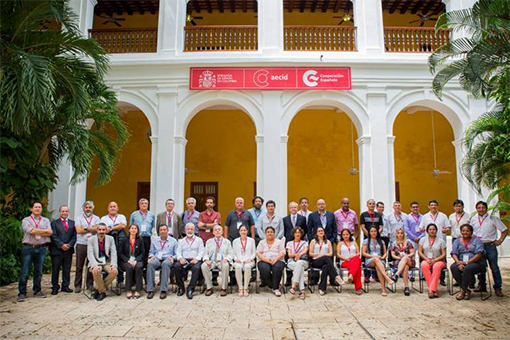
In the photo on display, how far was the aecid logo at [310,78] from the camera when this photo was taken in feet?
36.9

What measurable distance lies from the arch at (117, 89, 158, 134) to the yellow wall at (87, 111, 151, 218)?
3531 millimetres

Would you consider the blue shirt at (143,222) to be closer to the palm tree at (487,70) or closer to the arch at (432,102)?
the palm tree at (487,70)

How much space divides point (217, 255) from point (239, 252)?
1.31ft

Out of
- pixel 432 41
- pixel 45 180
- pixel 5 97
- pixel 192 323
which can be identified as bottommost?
pixel 192 323

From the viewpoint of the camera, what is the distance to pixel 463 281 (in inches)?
253

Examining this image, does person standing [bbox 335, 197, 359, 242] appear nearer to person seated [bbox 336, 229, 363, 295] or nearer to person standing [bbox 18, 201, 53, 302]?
person seated [bbox 336, 229, 363, 295]

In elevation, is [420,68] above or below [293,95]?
above

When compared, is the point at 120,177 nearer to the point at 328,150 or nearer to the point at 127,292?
the point at 328,150

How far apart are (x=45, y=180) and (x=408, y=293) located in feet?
23.7

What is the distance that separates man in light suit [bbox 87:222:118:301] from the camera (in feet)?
21.3

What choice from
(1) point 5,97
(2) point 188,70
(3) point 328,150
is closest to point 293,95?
(2) point 188,70

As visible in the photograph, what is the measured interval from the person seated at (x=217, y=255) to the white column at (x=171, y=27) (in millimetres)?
6664

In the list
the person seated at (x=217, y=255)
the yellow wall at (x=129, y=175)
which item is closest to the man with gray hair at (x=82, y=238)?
the person seated at (x=217, y=255)

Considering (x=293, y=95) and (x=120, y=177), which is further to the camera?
(x=120, y=177)
